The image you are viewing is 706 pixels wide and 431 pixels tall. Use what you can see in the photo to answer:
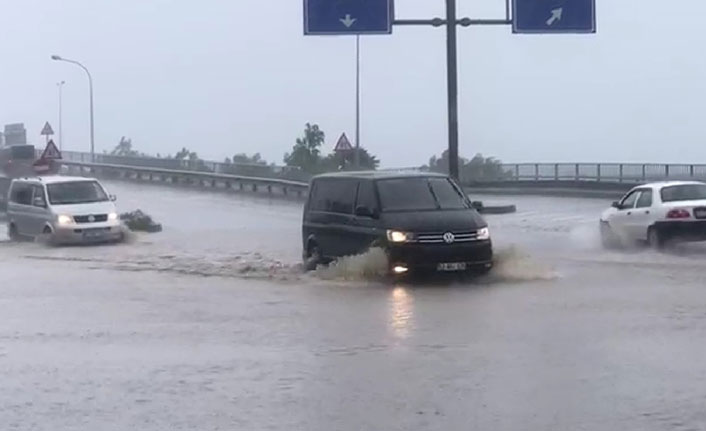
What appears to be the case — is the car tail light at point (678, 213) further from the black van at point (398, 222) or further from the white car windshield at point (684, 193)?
the black van at point (398, 222)

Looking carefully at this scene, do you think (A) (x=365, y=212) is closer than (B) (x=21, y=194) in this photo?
Yes

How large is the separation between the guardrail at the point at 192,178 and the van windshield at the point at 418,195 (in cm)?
2998

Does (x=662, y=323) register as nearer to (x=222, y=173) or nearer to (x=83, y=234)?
(x=83, y=234)

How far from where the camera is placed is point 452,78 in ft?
88.9

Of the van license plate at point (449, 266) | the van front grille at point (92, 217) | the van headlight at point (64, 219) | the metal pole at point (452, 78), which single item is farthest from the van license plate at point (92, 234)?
the van license plate at point (449, 266)

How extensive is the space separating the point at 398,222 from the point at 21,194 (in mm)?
16551

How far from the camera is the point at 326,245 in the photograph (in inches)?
879

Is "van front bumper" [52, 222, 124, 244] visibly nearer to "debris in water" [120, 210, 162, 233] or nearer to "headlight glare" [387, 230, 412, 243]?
"debris in water" [120, 210, 162, 233]

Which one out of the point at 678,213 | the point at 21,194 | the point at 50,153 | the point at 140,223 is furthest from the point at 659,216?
the point at 50,153

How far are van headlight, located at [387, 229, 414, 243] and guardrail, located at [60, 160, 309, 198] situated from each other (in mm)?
31287

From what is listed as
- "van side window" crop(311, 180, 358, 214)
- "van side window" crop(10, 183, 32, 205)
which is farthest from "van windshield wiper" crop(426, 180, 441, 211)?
"van side window" crop(10, 183, 32, 205)

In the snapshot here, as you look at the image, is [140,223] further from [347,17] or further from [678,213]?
[678,213]

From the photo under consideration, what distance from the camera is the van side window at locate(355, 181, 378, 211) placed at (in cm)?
2112

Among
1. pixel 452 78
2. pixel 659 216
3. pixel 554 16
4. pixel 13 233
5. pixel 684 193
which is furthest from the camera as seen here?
pixel 13 233
